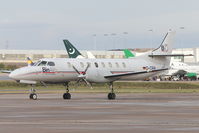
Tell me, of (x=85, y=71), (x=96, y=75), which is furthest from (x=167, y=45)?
(x=85, y=71)

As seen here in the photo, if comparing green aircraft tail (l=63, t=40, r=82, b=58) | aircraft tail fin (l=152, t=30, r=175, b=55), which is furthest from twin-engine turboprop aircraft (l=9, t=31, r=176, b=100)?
green aircraft tail (l=63, t=40, r=82, b=58)

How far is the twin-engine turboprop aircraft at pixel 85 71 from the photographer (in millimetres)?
41781

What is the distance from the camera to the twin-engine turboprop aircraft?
41.8m

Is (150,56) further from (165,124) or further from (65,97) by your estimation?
(165,124)

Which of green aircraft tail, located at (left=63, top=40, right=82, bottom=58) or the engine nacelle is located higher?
green aircraft tail, located at (left=63, top=40, right=82, bottom=58)

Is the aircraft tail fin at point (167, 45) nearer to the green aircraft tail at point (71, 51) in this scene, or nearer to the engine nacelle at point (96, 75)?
the engine nacelle at point (96, 75)

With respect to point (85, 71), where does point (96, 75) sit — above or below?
below

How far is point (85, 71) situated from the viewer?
4325cm

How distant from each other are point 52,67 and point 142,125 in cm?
2291

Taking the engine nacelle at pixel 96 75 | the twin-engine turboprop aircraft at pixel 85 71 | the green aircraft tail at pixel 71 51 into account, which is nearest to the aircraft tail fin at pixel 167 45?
the twin-engine turboprop aircraft at pixel 85 71

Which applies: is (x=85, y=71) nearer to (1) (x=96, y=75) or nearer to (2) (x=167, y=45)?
(1) (x=96, y=75)

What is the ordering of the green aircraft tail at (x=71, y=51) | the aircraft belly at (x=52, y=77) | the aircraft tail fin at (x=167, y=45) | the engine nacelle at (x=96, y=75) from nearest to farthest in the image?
the aircraft belly at (x=52, y=77) → the engine nacelle at (x=96, y=75) → the aircraft tail fin at (x=167, y=45) → the green aircraft tail at (x=71, y=51)

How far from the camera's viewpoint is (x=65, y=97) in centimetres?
4322

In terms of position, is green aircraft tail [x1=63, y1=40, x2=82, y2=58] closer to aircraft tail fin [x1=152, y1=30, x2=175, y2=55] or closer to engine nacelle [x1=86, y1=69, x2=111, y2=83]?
aircraft tail fin [x1=152, y1=30, x2=175, y2=55]
